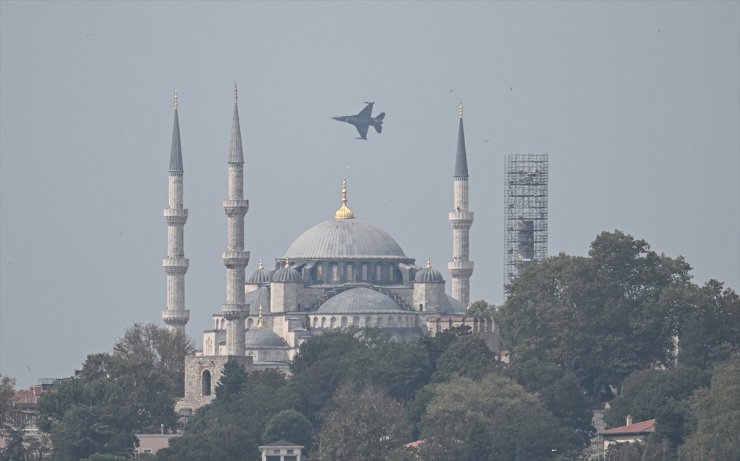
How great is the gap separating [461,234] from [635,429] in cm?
3801

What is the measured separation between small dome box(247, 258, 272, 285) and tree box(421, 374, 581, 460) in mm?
37079

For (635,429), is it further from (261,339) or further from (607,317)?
(261,339)

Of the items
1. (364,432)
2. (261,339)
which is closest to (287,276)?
(261,339)

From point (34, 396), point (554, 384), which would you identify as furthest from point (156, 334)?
point (554, 384)

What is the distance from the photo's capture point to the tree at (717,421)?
3575 inches

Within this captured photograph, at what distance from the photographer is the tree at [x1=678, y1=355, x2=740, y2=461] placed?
298 feet

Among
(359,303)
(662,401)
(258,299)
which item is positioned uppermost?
(258,299)

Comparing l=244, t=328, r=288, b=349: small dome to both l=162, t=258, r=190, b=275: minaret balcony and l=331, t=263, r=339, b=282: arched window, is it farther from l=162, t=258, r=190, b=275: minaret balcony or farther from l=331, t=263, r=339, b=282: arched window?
l=331, t=263, r=339, b=282: arched window

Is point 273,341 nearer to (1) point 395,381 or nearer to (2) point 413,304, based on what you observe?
(2) point 413,304

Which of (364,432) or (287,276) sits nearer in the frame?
(364,432)

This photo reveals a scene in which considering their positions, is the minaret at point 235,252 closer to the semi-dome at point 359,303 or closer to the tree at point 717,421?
the semi-dome at point 359,303

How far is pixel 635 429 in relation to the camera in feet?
319

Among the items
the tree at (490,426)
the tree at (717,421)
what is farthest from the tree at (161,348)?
the tree at (717,421)

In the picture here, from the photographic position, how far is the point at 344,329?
130250 millimetres
